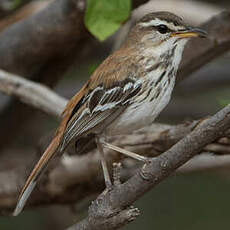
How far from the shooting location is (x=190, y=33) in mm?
4027

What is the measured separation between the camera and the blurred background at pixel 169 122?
626cm

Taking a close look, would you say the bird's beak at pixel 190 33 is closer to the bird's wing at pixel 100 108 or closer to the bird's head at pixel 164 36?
the bird's head at pixel 164 36

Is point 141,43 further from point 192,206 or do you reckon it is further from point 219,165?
point 192,206

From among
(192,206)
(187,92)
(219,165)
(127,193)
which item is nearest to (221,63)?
(187,92)

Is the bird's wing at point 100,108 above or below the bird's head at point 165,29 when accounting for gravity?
below

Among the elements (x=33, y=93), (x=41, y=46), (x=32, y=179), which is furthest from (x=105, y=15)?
(x=41, y=46)

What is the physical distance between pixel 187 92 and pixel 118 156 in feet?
7.16

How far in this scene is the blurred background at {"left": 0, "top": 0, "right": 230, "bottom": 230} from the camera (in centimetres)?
626

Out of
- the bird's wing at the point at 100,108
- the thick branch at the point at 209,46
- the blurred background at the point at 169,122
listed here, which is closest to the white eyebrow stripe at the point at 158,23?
the bird's wing at the point at 100,108

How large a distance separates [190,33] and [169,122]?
2.83 metres

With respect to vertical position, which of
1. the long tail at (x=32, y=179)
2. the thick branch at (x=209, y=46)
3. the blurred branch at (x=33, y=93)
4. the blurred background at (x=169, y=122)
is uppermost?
the thick branch at (x=209, y=46)

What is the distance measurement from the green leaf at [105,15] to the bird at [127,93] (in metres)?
0.16

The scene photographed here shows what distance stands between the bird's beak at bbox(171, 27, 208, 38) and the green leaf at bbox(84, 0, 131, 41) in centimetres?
32

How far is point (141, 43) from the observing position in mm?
4285
